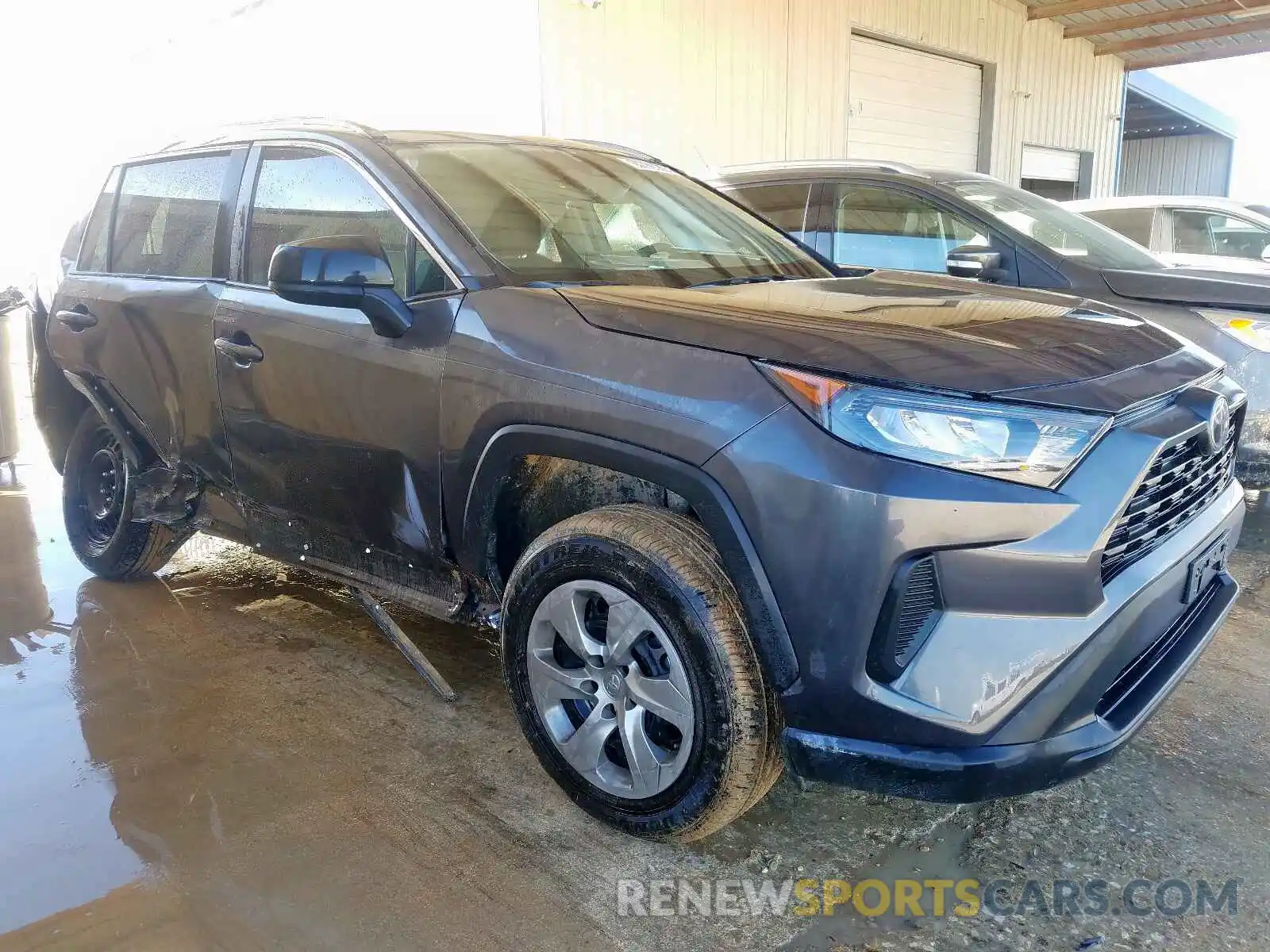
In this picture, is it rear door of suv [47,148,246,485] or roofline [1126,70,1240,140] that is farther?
roofline [1126,70,1240,140]

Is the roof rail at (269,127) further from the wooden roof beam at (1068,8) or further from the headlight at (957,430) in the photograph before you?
the wooden roof beam at (1068,8)

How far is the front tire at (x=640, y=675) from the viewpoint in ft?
6.65

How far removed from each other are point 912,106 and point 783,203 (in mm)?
7029

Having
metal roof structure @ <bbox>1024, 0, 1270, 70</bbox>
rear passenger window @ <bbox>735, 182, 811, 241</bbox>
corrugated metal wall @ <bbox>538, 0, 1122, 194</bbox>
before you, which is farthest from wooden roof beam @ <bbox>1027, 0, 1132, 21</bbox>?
rear passenger window @ <bbox>735, 182, 811, 241</bbox>

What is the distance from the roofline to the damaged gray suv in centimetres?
1727

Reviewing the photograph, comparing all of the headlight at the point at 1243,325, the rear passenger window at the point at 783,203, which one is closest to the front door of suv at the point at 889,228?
the rear passenger window at the point at 783,203

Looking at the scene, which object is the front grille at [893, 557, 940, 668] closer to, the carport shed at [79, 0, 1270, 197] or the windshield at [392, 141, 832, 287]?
the windshield at [392, 141, 832, 287]

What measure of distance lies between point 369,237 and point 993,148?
12089mm

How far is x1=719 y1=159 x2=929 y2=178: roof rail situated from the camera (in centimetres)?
512

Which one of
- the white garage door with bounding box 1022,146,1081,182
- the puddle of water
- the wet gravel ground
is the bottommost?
the puddle of water

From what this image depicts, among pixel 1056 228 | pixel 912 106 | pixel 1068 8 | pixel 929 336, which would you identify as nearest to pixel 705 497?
pixel 929 336

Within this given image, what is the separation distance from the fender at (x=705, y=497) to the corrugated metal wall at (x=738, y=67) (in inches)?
204

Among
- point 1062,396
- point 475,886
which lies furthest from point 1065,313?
point 475,886

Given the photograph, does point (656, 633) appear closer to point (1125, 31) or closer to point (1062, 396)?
point (1062, 396)
